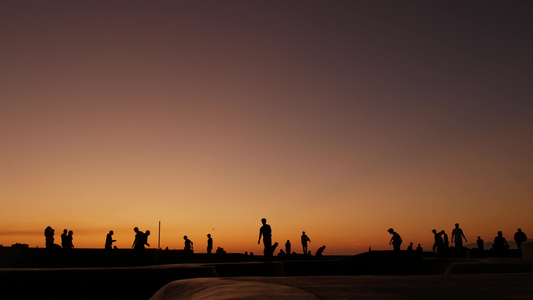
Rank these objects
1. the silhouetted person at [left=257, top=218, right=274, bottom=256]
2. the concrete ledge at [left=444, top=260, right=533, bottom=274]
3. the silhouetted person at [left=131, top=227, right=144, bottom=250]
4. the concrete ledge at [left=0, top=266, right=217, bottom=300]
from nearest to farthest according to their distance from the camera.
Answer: the concrete ledge at [left=444, top=260, right=533, bottom=274] < the concrete ledge at [left=0, top=266, right=217, bottom=300] < the silhouetted person at [left=257, top=218, right=274, bottom=256] < the silhouetted person at [left=131, top=227, right=144, bottom=250]

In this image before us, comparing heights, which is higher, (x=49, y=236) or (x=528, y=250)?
(x=49, y=236)

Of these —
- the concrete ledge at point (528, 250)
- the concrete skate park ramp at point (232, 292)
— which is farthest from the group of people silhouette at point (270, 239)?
the concrete skate park ramp at point (232, 292)

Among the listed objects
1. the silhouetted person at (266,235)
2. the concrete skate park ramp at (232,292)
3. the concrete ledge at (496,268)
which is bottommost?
the concrete ledge at (496,268)

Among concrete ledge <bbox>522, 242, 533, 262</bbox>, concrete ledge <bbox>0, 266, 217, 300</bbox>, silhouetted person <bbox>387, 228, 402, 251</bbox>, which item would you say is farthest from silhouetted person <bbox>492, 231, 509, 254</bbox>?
concrete ledge <bbox>0, 266, 217, 300</bbox>

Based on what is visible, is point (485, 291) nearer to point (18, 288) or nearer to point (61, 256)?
point (18, 288)

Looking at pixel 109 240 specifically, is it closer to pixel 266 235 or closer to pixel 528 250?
pixel 266 235

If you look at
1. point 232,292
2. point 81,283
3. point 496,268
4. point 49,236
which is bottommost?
point 81,283

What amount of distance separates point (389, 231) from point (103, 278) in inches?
524

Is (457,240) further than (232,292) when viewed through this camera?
Yes

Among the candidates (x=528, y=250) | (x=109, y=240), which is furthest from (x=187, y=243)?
(x=528, y=250)

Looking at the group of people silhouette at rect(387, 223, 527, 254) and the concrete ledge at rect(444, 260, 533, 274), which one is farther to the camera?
the group of people silhouette at rect(387, 223, 527, 254)

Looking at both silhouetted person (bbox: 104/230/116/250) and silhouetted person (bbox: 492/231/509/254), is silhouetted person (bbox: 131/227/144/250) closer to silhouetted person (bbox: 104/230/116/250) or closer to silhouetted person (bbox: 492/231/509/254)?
silhouetted person (bbox: 104/230/116/250)

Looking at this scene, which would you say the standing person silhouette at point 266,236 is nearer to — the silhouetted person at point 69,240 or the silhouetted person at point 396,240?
the silhouetted person at point 396,240

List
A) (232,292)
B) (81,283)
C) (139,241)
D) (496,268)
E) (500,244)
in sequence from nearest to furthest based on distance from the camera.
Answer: (232,292) < (496,268) < (81,283) < (139,241) < (500,244)
